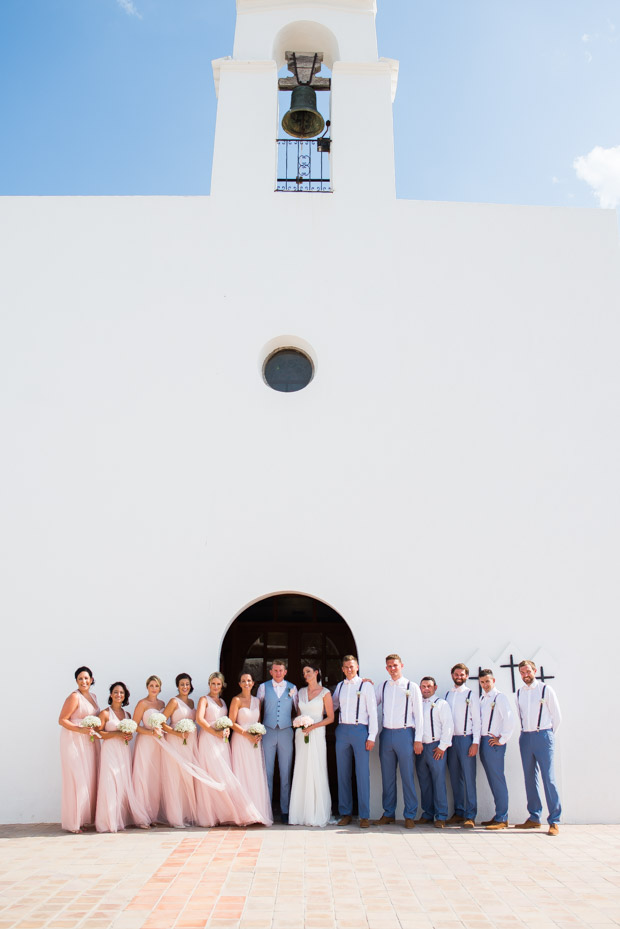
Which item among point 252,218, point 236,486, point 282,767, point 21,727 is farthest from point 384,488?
point 21,727

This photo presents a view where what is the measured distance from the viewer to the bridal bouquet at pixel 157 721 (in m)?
6.21

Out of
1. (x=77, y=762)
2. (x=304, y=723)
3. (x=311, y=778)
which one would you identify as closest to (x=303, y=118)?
(x=304, y=723)

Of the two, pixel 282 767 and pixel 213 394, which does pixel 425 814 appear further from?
pixel 213 394

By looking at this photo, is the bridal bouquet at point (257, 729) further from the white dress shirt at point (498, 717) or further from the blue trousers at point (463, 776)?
the white dress shirt at point (498, 717)

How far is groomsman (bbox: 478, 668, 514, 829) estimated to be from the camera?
6453 mm

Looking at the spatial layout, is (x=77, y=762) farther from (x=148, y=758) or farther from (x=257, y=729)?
(x=257, y=729)

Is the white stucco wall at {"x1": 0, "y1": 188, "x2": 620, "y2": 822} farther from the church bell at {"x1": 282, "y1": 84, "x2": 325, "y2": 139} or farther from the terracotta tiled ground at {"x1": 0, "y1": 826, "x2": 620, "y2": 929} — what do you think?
the church bell at {"x1": 282, "y1": 84, "x2": 325, "y2": 139}

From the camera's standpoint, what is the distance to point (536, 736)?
646cm

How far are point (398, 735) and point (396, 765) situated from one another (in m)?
0.30

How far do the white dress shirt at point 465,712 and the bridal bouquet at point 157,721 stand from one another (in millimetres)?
2659

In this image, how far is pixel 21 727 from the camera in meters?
6.74

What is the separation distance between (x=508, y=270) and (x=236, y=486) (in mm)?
3976

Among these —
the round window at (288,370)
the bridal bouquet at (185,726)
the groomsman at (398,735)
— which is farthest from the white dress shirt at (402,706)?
the round window at (288,370)

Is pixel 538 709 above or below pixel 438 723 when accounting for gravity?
above
